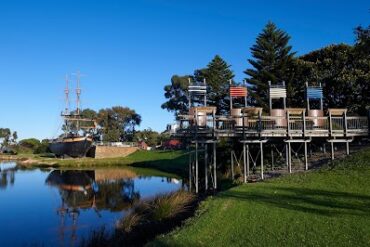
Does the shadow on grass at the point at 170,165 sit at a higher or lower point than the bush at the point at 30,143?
lower

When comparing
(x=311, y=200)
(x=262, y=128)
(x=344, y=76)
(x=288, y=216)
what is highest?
(x=344, y=76)

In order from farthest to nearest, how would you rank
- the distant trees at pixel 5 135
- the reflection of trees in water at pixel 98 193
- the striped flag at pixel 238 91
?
the distant trees at pixel 5 135 → the striped flag at pixel 238 91 → the reflection of trees in water at pixel 98 193

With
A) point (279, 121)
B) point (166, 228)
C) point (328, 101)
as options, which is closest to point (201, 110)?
point (279, 121)

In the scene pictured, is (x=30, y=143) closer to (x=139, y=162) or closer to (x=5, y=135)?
(x=5, y=135)

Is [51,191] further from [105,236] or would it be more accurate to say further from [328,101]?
[328,101]

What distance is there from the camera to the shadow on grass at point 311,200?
1152 centimetres

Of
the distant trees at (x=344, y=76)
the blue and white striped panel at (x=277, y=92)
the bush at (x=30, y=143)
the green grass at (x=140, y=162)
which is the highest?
the distant trees at (x=344, y=76)

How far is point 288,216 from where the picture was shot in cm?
1105

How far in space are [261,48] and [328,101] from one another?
11229mm

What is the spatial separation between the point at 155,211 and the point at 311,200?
5.79 meters

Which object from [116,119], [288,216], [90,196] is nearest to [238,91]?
[90,196]

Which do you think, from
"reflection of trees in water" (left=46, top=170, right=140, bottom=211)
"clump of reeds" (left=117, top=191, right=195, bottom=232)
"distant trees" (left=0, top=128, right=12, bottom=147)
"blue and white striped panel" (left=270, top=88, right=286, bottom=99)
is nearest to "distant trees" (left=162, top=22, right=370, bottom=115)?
"blue and white striped panel" (left=270, top=88, right=286, bottom=99)

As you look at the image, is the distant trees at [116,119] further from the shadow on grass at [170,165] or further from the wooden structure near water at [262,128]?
the wooden structure near water at [262,128]

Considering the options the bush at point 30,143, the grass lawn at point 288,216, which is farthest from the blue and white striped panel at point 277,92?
the bush at point 30,143
